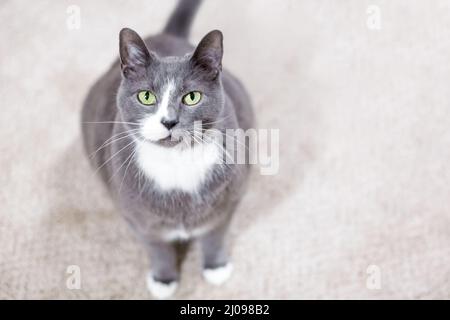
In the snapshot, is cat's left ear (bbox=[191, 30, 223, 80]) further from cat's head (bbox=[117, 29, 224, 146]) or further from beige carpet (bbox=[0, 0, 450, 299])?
beige carpet (bbox=[0, 0, 450, 299])

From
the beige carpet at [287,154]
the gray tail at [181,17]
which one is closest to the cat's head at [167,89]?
the gray tail at [181,17]

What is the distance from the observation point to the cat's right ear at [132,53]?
830mm

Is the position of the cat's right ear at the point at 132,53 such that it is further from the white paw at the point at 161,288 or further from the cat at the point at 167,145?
the white paw at the point at 161,288

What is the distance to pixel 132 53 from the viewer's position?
33.1 inches

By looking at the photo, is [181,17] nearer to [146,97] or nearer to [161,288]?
[146,97]

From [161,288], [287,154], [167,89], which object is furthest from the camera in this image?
[287,154]

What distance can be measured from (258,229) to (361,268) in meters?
0.30

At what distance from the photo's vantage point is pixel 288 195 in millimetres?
1323

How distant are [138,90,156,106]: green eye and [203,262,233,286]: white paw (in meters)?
0.54

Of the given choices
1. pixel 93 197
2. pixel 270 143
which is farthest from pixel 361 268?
pixel 93 197

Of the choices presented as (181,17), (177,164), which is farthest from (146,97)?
(181,17)

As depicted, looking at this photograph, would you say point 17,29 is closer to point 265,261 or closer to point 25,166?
point 25,166

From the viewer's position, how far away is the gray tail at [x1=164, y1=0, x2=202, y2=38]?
1224 mm

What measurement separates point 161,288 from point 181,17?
0.73 metres
